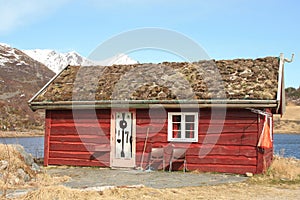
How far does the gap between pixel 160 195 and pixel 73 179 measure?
401 centimetres

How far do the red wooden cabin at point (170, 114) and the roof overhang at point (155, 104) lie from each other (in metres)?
0.03

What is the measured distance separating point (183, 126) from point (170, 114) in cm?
62

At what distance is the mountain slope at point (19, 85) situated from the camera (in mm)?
58188

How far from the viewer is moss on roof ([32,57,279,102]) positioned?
1473cm

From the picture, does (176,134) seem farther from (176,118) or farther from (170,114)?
(170,114)

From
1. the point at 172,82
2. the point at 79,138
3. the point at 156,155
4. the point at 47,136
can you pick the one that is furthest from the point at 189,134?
the point at 47,136

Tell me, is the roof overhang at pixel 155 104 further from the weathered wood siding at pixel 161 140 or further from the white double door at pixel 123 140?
the white double door at pixel 123 140

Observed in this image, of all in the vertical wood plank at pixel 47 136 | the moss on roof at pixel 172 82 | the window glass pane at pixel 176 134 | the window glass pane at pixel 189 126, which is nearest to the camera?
the moss on roof at pixel 172 82

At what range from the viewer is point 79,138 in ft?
53.7

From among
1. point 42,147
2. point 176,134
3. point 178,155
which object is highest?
point 176,134

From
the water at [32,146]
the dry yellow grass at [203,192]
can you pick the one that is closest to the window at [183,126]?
the dry yellow grass at [203,192]

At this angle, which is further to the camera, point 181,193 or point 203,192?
point 203,192

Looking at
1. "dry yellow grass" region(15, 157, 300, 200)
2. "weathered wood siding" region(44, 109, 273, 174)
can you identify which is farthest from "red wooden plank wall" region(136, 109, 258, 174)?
"dry yellow grass" region(15, 157, 300, 200)

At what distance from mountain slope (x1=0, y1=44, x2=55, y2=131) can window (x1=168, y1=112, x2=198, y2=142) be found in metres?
25.3
